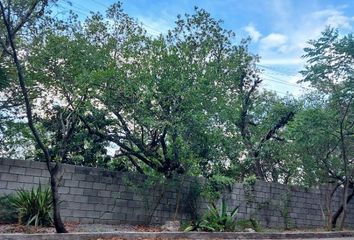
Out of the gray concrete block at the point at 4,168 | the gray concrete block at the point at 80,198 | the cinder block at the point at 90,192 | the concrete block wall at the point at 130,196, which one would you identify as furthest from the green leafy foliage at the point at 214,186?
the gray concrete block at the point at 4,168

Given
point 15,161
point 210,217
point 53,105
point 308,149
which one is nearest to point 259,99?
point 308,149

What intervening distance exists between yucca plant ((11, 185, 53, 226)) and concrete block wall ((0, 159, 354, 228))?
731 millimetres

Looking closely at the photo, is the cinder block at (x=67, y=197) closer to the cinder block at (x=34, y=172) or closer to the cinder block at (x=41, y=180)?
the cinder block at (x=41, y=180)

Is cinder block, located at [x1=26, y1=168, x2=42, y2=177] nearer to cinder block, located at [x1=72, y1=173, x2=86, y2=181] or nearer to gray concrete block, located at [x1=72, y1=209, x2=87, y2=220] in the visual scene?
cinder block, located at [x1=72, y1=173, x2=86, y2=181]

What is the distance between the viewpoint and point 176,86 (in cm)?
943

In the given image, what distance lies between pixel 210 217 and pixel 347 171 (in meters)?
5.45

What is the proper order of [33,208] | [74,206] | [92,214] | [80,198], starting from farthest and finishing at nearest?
[92,214] → [80,198] → [74,206] → [33,208]

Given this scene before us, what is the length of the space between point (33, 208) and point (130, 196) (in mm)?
2905

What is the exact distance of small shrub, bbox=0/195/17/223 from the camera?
316 inches

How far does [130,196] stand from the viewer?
1030 cm

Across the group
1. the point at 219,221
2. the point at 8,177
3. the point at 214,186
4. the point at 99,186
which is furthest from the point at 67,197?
the point at 214,186

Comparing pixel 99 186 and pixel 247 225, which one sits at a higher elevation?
pixel 99 186

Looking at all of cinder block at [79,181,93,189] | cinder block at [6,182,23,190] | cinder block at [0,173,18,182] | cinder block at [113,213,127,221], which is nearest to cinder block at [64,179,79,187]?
cinder block at [79,181,93,189]

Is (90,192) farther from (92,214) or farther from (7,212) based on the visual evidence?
(7,212)
